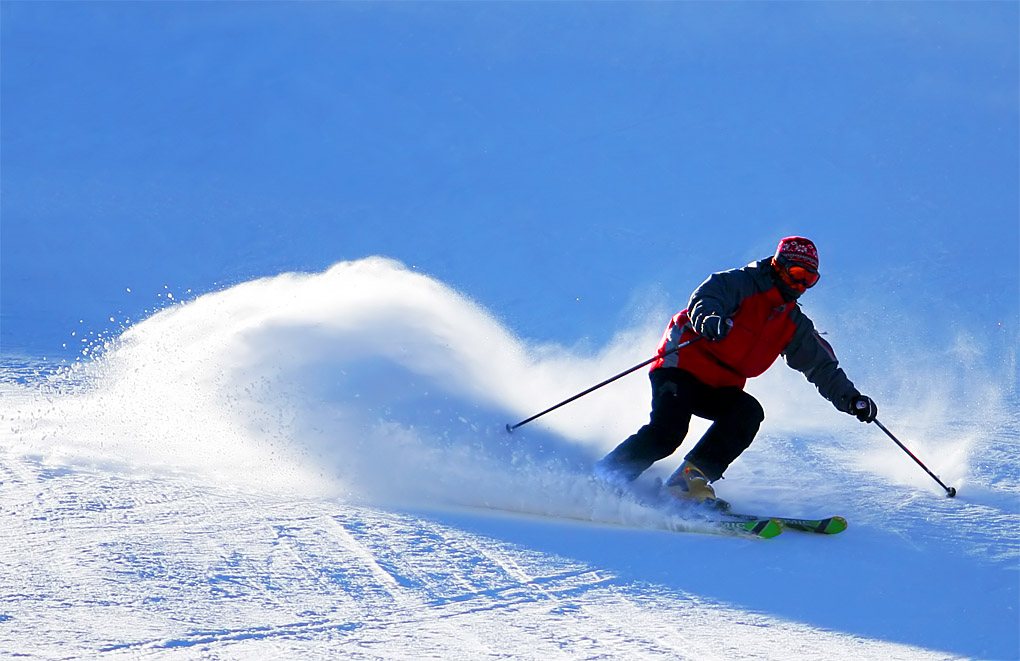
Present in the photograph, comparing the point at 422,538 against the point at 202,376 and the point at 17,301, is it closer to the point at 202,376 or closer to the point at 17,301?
the point at 202,376

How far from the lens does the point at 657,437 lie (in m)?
Answer: 4.51

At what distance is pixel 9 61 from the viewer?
12.8 meters

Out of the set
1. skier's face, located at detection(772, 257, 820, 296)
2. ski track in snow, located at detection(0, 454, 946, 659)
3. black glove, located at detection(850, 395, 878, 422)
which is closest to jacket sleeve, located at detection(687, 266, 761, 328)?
skier's face, located at detection(772, 257, 820, 296)

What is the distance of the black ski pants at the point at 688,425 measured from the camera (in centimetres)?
452

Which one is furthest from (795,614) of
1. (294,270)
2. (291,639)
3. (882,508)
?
(294,270)

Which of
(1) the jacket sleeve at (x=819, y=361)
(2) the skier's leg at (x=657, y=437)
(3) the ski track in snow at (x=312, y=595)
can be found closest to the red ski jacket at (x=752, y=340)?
(1) the jacket sleeve at (x=819, y=361)

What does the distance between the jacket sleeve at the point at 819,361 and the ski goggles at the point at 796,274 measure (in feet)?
0.62

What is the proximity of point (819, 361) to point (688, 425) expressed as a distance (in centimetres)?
66

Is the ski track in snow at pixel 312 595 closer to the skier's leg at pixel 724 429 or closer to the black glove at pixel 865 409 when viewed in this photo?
the skier's leg at pixel 724 429

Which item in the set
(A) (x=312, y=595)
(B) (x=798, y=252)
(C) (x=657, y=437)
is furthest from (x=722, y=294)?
(A) (x=312, y=595)

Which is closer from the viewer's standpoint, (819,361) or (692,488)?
(692,488)

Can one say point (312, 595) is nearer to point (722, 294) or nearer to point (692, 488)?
point (692, 488)

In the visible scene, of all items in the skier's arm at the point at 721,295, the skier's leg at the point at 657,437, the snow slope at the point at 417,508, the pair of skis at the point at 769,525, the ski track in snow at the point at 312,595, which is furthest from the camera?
the skier's leg at the point at 657,437

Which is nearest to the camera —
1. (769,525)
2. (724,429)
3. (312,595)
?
(312,595)
